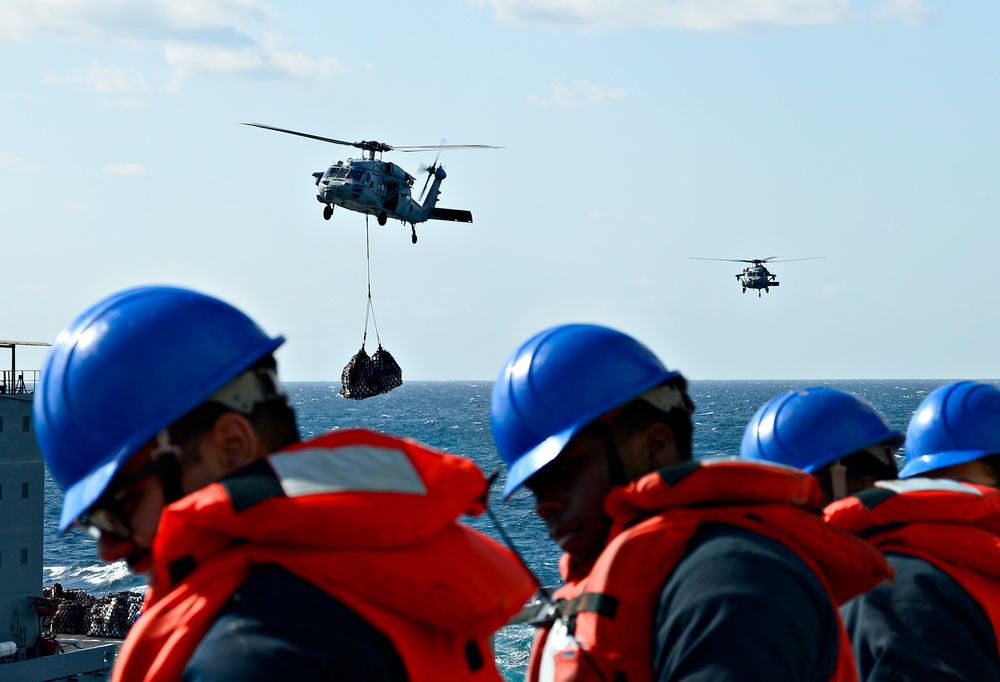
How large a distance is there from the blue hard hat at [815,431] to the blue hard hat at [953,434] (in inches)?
27.7

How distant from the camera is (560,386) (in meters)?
3.80

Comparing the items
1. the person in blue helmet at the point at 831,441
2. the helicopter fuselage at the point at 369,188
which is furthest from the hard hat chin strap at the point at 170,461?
the helicopter fuselage at the point at 369,188

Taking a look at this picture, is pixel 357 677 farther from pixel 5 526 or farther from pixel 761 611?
pixel 5 526

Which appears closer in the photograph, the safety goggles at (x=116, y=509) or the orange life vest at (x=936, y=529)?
the safety goggles at (x=116, y=509)

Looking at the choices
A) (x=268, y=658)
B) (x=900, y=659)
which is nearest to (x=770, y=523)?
(x=900, y=659)

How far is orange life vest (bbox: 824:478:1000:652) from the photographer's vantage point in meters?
4.38

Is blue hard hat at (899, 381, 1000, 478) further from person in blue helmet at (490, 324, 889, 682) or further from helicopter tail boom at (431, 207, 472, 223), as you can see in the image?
helicopter tail boom at (431, 207, 472, 223)

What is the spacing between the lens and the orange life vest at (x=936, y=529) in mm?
→ 4375

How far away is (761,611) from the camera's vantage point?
2900 millimetres

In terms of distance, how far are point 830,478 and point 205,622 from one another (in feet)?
11.8

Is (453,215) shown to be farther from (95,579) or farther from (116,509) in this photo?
(116,509)

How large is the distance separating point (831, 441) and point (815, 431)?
7 cm

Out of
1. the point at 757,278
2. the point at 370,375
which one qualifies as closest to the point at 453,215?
the point at 370,375

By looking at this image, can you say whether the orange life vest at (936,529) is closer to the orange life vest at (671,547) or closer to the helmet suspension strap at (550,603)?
the orange life vest at (671,547)
